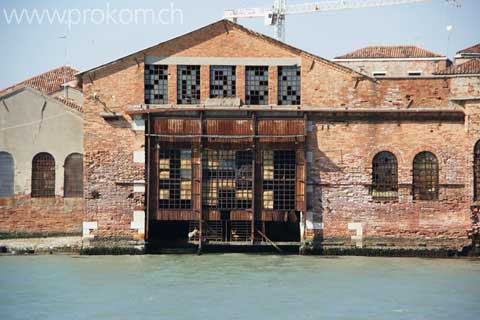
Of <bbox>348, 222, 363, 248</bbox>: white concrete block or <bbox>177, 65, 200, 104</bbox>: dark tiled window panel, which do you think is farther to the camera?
<bbox>177, 65, 200, 104</bbox>: dark tiled window panel

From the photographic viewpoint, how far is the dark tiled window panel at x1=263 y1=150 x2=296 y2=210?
101 ft

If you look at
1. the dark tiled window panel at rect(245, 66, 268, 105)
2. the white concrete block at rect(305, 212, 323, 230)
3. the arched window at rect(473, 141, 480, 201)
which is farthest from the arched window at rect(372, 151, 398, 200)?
the dark tiled window panel at rect(245, 66, 268, 105)

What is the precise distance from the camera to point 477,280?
2567 cm

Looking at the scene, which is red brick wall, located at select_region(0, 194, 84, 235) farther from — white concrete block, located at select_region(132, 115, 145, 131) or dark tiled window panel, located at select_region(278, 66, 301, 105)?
dark tiled window panel, located at select_region(278, 66, 301, 105)

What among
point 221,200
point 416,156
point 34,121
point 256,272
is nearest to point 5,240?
point 34,121

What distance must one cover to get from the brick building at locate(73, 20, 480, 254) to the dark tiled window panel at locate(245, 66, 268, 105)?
10cm

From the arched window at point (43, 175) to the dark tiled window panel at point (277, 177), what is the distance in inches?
289

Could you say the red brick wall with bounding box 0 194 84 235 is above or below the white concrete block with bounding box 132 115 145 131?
below

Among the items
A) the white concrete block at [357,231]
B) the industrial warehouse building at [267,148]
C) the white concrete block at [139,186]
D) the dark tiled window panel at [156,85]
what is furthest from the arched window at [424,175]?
the white concrete block at [139,186]

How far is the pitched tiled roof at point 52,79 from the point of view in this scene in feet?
146

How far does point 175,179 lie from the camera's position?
30.7 meters

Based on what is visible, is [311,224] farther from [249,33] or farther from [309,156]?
[249,33]

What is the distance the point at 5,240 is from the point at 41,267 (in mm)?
4494

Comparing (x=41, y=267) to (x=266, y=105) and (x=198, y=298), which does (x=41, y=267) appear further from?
(x=266, y=105)
